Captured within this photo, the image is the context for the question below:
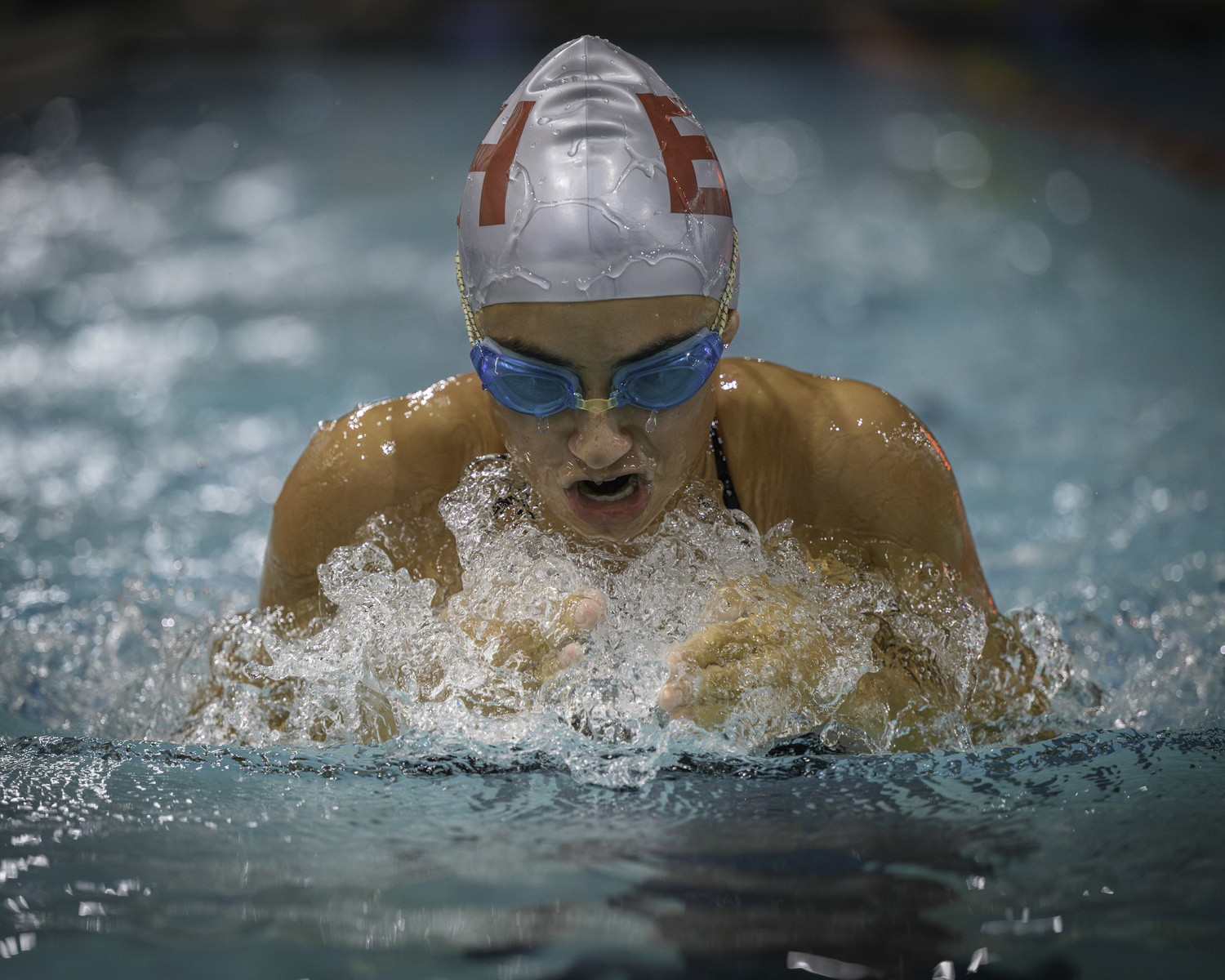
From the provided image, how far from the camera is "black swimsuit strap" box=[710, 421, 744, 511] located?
6.68 ft

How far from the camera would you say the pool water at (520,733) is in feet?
4.49

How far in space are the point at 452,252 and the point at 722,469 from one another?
491cm

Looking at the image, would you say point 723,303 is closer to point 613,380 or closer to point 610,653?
point 613,380

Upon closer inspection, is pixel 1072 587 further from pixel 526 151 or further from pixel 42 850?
pixel 42 850

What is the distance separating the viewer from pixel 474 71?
11.5 meters

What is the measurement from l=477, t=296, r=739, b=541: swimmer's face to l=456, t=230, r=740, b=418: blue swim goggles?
0.01m

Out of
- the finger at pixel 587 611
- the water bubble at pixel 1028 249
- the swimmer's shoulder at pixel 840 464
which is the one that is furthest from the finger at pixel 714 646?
the water bubble at pixel 1028 249

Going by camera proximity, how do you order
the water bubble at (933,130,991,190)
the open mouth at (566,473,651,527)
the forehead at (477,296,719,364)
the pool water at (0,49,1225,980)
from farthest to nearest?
1. the water bubble at (933,130,991,190)
2. the open mouth at (566,473,651,527)
3. the forehead at (477,296,719,364)
4. the pool water at (0,49,1225,980)

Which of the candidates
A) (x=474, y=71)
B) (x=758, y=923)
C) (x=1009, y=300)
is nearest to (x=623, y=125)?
(x=758, y=923)

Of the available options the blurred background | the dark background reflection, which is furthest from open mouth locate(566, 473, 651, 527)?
the dark background reflection

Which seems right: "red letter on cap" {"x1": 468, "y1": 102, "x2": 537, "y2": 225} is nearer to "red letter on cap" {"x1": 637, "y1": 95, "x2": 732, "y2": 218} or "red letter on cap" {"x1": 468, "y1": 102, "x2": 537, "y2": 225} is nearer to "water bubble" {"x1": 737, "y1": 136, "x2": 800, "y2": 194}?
"red letter on cap" {"x1": 637, "y1": 95, "x2": 732, "y2": 218}

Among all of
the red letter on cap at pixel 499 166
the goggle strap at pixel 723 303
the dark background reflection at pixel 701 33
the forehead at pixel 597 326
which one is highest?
the dark background reflection at pixel 701 33

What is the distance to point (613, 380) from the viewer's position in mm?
1646

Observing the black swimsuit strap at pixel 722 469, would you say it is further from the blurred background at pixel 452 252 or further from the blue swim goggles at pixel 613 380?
the blurred background at pixel 452 252
